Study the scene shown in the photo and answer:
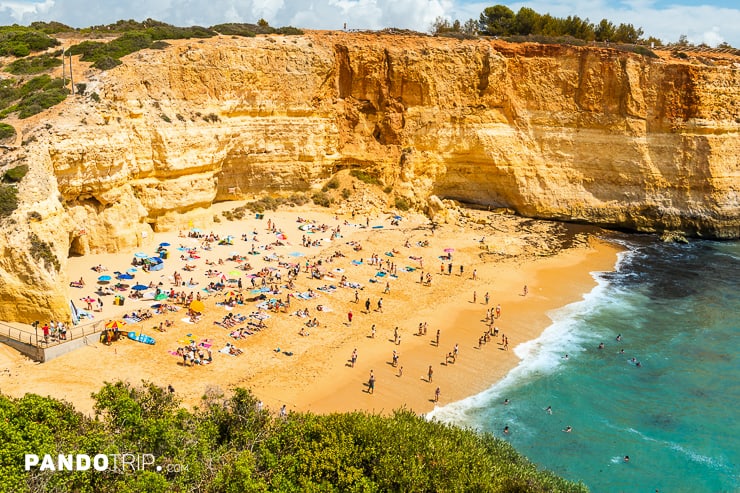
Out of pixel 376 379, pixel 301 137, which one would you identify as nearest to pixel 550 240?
pixel 301 137

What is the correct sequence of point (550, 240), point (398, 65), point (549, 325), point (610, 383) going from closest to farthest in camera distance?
point (610, 383)
point (549, 325)
point (550, 240)
point (398, 65)

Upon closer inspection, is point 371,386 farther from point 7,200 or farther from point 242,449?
point 7,200

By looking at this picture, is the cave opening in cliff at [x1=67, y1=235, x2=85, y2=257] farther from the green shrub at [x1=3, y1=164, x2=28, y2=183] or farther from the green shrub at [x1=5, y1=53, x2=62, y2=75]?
the green shrub at [x1=5, y1=53, x2=62, y2=75]

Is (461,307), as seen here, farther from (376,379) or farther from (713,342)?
(713,342)

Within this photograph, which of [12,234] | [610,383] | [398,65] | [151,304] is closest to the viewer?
[12,234]

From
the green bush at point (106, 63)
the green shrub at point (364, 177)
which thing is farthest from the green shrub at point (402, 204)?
the green bush at point (106, 63)

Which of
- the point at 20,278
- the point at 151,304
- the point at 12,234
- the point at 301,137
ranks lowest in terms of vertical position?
the point at 151,304

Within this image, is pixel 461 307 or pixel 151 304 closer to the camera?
pixel 151 304
